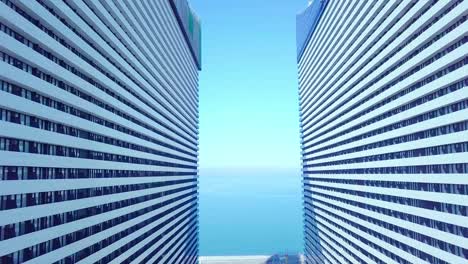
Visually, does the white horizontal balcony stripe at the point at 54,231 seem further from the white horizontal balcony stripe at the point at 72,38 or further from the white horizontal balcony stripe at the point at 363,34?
the white horizontal balcony stripe at the point at 363,34

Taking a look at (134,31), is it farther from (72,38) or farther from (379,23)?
(379,23)

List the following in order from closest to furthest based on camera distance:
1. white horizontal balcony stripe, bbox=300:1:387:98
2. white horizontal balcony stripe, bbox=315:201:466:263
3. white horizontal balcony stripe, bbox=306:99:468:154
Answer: white horizontal balcony stripe, bbox=306:99:468:154 → white horizontal balcony stripe, bbox=315:201:466:263 → white horizontal balcony stripe, bbox=300:1:387:98

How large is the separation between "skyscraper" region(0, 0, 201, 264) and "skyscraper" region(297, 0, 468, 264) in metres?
36.9

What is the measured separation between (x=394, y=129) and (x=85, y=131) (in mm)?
41865

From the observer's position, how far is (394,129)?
60594 mm

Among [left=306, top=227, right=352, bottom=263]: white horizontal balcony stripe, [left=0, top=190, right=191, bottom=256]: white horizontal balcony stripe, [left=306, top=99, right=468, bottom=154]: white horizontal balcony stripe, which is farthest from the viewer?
[left=306, top=227, right=352, bottom=263]: white horizontal balcony stripe

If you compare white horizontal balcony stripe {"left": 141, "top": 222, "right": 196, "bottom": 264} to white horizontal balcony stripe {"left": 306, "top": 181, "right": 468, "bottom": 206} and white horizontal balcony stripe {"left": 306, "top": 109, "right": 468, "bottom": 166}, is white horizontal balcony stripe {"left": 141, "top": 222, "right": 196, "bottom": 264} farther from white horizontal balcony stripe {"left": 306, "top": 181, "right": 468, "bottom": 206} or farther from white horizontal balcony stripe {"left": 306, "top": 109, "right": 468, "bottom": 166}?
white horizontal balcony stripe {"left": 306, "top": 109, "right": 468, "bottom": 166}

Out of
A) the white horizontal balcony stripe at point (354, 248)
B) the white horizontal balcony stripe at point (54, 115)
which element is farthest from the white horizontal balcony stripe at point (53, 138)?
the white horizontal balcony stripe at point (354, 248)

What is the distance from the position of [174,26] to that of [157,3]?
21.2 m

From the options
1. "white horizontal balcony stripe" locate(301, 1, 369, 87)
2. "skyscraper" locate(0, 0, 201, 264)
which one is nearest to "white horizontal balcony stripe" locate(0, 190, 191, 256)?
"skyscraper" locate(0, 0, 201, 264)

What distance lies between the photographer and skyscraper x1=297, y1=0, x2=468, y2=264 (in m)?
43.5

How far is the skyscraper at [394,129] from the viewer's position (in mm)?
43469

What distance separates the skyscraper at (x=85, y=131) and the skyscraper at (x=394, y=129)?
36.9 m

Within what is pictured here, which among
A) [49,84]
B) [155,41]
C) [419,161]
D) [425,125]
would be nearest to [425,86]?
[425,125]
